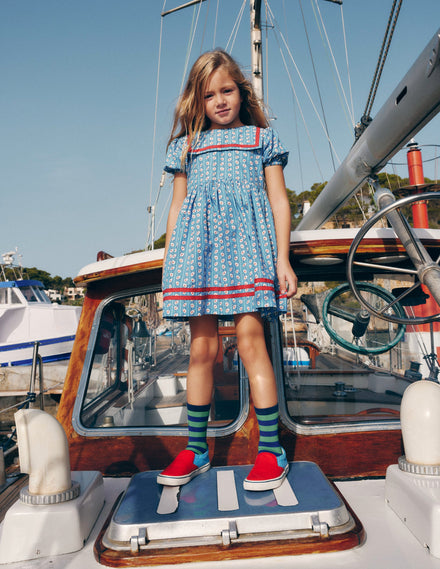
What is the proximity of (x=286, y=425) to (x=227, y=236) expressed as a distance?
Result: 3.06 ft

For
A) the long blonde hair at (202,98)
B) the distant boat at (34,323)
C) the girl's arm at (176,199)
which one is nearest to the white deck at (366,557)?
the girl's arm at (176,199)

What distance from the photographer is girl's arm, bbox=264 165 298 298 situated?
1802mm

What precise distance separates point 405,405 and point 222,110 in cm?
141

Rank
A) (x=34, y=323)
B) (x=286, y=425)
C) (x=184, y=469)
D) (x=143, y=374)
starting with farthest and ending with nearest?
(x=34, y=323) < (x=143, y=374) < (x=286, y=425) < (x=184, y=469)

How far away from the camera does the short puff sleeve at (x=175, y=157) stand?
6.75 feet

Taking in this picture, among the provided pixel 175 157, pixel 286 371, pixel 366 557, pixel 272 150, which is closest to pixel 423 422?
pixel 366 557

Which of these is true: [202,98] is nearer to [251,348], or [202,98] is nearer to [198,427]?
[251,348]

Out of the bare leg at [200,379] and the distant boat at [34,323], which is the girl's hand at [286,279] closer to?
the bare leg at [200,379]

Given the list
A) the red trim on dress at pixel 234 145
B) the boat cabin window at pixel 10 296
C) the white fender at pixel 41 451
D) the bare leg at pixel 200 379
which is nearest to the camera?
the white fender at pixel 41 451

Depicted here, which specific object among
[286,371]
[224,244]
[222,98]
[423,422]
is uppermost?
[222,98]

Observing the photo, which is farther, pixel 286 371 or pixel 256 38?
pixel 256 38

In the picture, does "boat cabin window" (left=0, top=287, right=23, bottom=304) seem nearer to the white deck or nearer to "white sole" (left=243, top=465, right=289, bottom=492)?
the white deck

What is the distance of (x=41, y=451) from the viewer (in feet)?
4.73

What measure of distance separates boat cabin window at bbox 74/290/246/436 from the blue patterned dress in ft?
1.68
